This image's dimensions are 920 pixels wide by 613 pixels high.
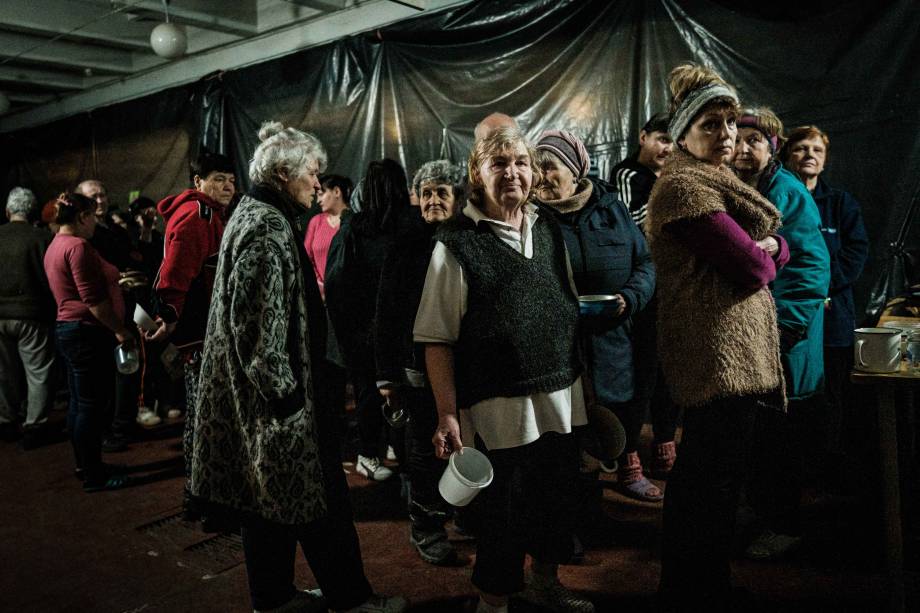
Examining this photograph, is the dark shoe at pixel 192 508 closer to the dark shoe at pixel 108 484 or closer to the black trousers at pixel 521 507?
the black trousers at pixel 521 507

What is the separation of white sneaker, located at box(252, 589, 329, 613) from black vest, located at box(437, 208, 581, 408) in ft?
2.75

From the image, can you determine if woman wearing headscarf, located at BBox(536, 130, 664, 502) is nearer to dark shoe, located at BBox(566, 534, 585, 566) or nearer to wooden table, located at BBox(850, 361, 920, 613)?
dark shoe, located at BBox(566, 534, 585, 566)

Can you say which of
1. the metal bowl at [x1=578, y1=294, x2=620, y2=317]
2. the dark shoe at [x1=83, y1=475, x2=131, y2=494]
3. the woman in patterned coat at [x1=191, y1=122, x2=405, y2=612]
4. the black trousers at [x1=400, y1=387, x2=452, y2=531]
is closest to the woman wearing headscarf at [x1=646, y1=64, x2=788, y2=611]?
the metal bowl at [x1=578, y1=294, x2=620, y2=317]

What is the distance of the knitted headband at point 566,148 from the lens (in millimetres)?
2580

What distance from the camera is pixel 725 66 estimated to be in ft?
11.6

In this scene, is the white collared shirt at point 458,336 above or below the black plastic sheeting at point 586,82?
below

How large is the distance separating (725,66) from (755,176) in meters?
1.51

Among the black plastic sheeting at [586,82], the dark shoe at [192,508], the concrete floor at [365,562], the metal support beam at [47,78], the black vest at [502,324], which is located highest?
the metal support beam at [47,78]

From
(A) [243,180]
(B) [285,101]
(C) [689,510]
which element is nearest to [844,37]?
(C) [689,510]

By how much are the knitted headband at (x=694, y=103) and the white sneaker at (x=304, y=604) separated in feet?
6.00

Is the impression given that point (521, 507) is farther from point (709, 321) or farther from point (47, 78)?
point (47, 78)

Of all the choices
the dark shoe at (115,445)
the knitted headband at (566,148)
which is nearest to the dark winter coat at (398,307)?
the knitted headband at (566,148)

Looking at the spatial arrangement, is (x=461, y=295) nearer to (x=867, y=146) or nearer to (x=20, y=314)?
(x=867, y=146)

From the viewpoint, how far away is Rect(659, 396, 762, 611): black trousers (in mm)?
1898
